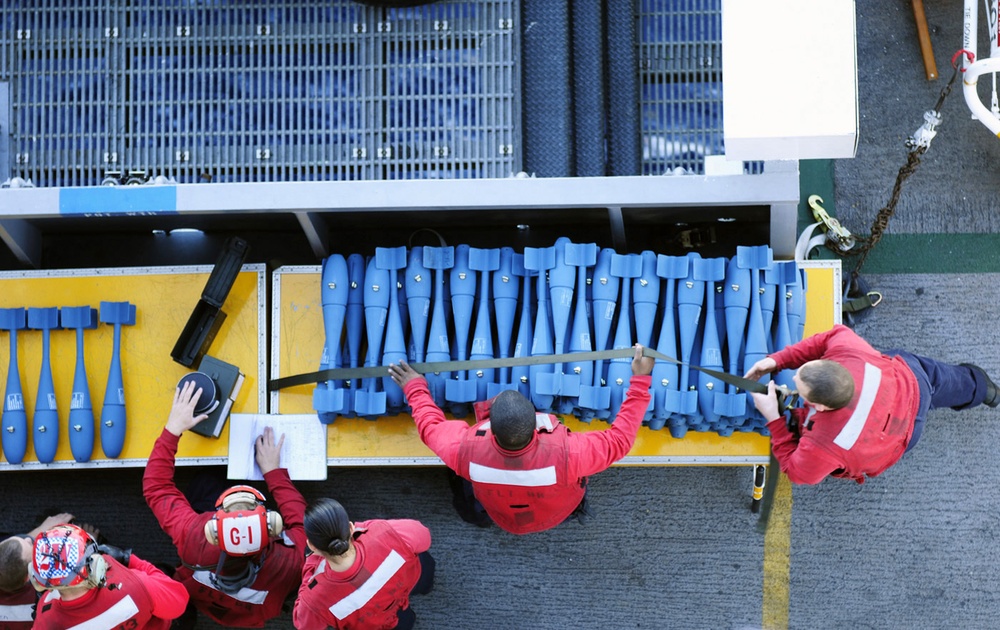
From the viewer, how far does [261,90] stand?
3.25m

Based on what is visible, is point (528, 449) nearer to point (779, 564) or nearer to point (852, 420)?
point (852, 420)

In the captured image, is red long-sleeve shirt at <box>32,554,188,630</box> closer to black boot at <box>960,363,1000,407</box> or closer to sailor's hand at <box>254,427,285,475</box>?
sailor's hand at <box>254,427,285,475</box>

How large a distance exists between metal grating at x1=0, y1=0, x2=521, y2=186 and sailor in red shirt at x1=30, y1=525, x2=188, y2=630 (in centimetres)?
121

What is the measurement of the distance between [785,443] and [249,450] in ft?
5.53

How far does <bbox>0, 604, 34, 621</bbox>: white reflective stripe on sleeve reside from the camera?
3.28 m

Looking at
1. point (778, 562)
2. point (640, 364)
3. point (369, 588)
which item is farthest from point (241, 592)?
point (778, 562)

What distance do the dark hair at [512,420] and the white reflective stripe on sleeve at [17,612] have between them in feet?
5.89

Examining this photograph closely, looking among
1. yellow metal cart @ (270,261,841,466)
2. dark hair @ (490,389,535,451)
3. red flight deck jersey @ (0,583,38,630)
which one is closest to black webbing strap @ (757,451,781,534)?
A: yellow metal cart @ (270,261,841,466)

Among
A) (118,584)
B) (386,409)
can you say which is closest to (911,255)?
(386,409)

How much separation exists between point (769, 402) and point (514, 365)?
2.47 feet

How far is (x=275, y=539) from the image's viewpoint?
3.25 metres

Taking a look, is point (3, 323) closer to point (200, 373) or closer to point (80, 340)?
point (80, 340)

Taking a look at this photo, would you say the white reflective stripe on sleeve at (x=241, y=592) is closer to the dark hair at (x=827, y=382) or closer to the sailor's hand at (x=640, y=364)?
the sailor's hand at (x=640, y=364)

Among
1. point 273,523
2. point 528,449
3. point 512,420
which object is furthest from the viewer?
point 273,523
